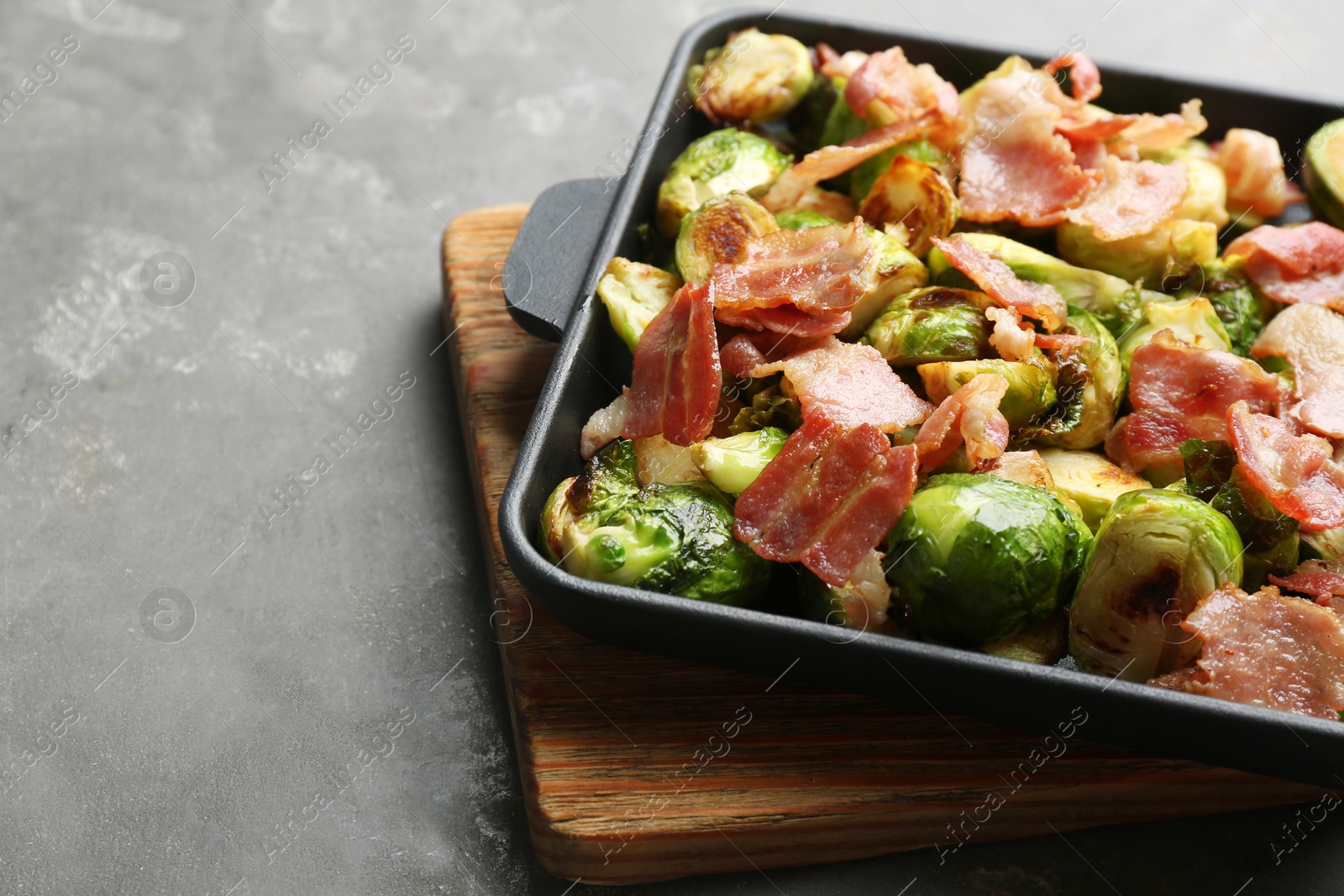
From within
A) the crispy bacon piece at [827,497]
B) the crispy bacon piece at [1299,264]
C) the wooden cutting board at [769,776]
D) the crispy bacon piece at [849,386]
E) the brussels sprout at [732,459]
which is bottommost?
the wooden cutting board at [769,776]

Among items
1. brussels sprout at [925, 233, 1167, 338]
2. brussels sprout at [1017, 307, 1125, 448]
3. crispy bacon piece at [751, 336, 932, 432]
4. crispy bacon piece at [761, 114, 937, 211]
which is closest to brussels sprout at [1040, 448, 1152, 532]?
brussels sprout at [1017, 307, 1125, 448]

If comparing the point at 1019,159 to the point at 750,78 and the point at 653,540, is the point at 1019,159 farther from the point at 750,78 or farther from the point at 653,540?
the point at 653,540

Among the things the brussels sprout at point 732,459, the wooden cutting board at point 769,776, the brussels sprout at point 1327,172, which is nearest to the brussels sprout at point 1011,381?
the brussels sprout at point 732,459

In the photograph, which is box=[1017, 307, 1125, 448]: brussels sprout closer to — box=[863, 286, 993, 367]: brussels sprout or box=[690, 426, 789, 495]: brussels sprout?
box=[863, 286, 993, 367]: brussels sprout

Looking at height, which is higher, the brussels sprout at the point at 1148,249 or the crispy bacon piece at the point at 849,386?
the brussels sprout at the point at 1148,249

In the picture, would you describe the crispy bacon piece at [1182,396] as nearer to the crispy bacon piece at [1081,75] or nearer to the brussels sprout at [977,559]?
the brussels sprout at [977,559]

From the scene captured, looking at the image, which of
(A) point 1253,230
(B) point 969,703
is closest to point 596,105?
(A) point 1253,230

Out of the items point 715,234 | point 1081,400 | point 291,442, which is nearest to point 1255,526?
point 1081,400
